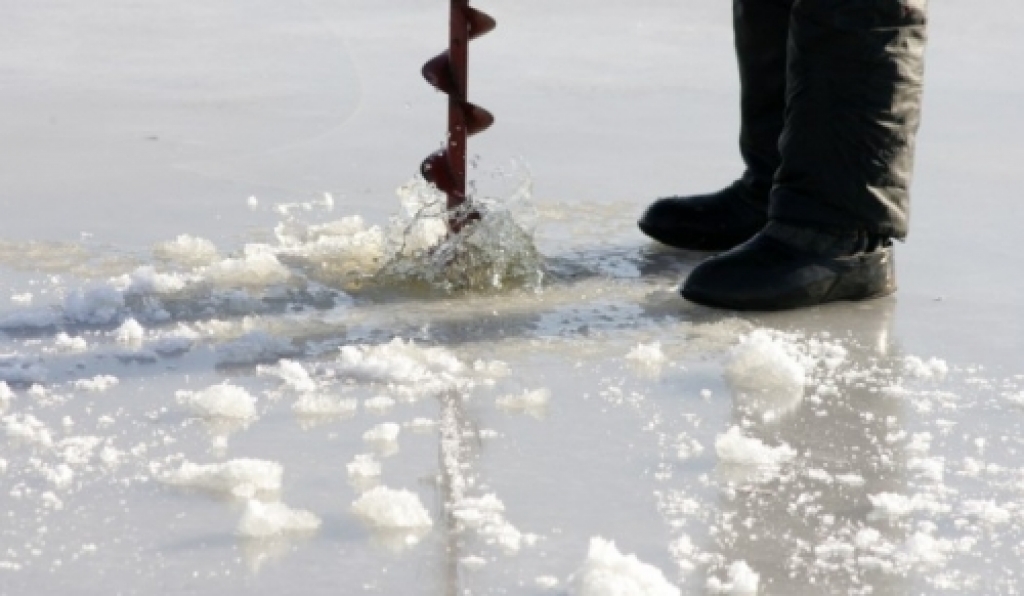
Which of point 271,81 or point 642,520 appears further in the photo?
point 271,81

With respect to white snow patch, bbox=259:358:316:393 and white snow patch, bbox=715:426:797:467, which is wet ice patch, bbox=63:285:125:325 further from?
white snow patch, bbox=715:426:797:467

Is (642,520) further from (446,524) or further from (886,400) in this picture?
(886,400)

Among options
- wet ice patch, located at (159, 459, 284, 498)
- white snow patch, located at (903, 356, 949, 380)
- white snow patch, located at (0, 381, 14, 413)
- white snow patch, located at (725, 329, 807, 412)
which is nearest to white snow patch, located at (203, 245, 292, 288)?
white snow patch, located at (0, 381, 14, 413)

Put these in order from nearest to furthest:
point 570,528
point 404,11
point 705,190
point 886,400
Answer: point 570,528 → point 886,400 → point 705,190 → point 404,11

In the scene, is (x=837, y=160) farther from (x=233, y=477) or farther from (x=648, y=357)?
(x=233, y=477)

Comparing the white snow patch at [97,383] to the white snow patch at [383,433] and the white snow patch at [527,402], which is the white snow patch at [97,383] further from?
the white snow patch at [527,402]

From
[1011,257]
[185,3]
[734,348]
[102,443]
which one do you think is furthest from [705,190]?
[185,3]

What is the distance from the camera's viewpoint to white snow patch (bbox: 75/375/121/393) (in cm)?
299

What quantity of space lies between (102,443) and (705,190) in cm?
193

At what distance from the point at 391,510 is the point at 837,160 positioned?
1331 mm

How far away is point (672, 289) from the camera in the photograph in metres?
3.65

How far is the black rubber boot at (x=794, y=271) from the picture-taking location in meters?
3.49

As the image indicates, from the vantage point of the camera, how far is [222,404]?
2869 mm

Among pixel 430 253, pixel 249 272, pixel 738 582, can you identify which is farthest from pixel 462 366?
pixel 738 582
